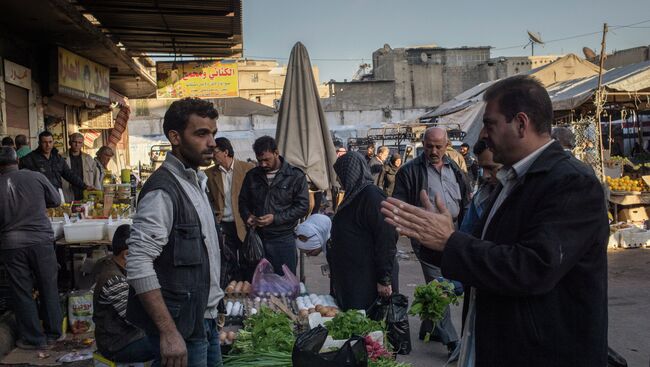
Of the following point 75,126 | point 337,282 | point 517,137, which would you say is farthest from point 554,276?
point 75,126

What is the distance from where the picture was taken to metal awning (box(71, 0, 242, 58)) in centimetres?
912

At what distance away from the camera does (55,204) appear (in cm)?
684

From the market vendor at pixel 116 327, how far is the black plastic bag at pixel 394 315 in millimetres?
1911

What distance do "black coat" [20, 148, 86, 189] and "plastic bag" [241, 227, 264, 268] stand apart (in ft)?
12.3

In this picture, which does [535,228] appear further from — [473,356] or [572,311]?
[473,356]

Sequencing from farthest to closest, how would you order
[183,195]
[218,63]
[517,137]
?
[218,63]
[183,195]
[517,137]

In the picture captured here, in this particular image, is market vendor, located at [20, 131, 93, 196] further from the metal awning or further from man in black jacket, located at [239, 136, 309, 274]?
man in black jacket, located at [239, 136, 309, 274]

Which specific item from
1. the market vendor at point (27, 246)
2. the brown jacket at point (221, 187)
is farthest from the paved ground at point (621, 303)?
the market vendor at point (27, 246)

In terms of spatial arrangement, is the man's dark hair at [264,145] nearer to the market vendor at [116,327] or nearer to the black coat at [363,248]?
the black coat at [363,248]

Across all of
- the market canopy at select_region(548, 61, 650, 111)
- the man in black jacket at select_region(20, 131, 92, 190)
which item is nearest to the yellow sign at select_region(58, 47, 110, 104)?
the man in black jacket at select_region(20, 131, 92, 190)

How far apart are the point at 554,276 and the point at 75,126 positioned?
14.4 metres

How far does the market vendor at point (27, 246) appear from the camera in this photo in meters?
6.49

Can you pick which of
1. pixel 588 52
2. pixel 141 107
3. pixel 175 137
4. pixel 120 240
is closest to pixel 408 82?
pixel 588 52

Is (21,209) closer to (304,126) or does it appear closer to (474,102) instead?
(304,126)
